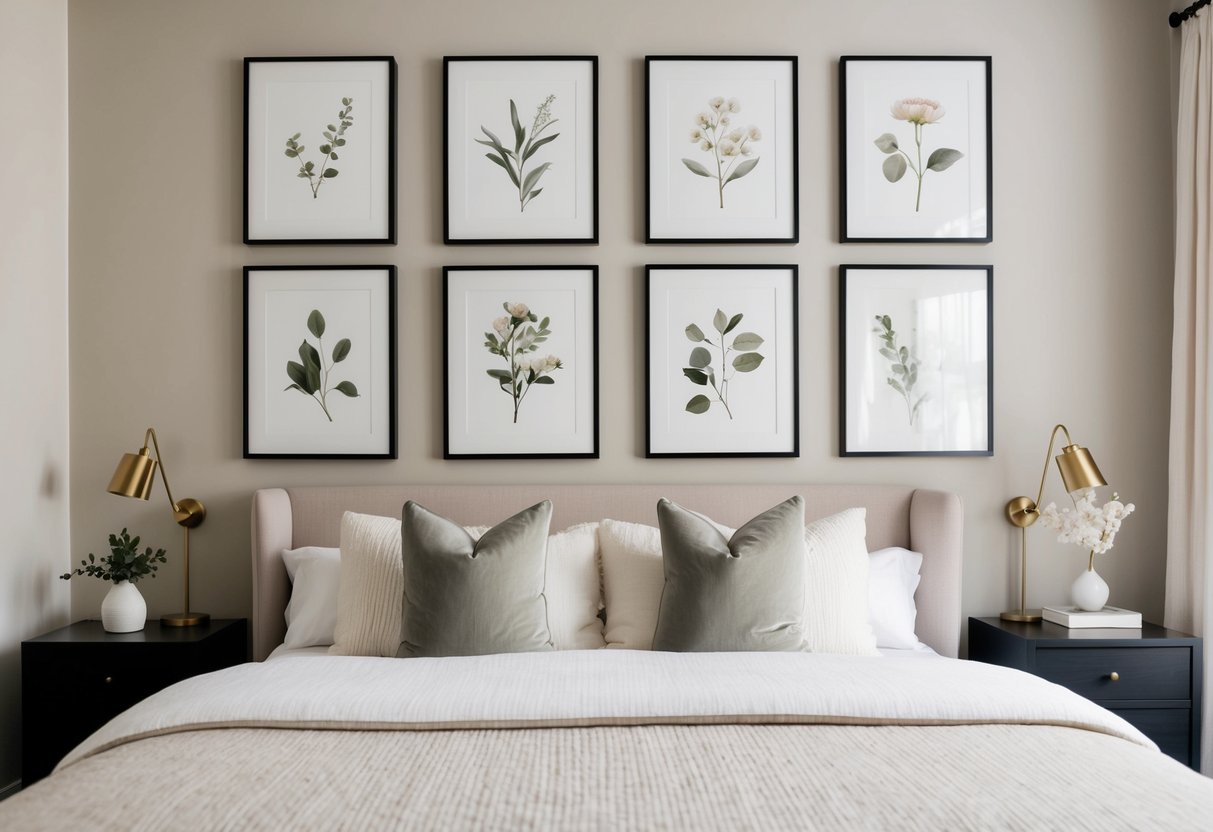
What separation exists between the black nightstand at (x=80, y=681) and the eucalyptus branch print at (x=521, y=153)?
1768mm

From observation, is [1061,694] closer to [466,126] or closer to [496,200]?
[496,200]

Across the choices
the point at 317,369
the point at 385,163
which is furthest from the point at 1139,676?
the point at 385,163

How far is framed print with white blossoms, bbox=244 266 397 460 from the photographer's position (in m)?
2.98

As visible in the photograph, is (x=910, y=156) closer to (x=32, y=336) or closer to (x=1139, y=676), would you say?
(x=1139, y=676)

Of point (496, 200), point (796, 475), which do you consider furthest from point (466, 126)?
point (796, 475)

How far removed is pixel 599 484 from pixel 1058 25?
2.26 m

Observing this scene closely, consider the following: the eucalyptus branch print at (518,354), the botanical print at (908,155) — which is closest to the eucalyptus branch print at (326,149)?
the eucalyptus branch print at (518,354)

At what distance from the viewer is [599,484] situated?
117 inches

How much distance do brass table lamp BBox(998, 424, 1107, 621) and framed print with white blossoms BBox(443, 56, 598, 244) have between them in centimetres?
169

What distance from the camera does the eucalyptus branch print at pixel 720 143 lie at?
3008 millimetres

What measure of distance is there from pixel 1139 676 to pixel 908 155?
1801mm

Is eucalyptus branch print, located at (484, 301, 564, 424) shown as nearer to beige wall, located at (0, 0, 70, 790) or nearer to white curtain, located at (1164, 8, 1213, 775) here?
beige wall, located at (0, 0, 70, 790)

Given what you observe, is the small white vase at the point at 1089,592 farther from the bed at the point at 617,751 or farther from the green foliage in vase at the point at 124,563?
the green foliage in vase at the point at 124,563

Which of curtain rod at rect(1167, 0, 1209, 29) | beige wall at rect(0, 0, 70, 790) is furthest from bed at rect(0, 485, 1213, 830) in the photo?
curtain rod at rect(1167, 0, 1209, 29)
